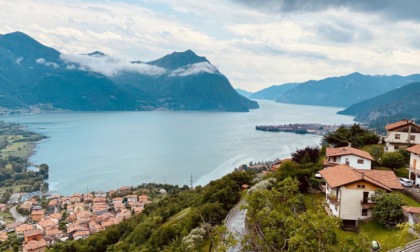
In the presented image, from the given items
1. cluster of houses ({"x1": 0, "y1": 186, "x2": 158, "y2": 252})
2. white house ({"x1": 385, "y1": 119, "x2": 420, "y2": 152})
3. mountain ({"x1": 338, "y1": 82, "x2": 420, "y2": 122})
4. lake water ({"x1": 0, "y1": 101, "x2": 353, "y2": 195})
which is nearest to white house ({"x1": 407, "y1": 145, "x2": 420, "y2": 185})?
white house ({"x1": 385, "y1": 119, "x2": 420, "y2": 152})

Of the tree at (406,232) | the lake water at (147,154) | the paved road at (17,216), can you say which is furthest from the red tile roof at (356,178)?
the lake water at (147,154)

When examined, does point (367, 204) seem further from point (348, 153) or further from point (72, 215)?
point (72, 215)

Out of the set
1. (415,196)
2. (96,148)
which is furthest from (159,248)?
(96,148)

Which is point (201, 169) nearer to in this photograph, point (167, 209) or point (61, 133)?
point (167, 209)

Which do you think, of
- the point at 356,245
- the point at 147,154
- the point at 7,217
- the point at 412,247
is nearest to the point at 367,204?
the point at 412,247

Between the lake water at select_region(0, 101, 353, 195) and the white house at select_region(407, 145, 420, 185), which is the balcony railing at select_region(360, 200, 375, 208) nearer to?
the white house at select_region(407, 145, 420, 185)
